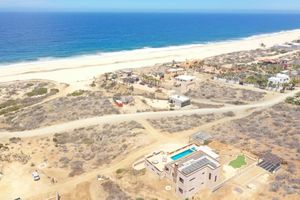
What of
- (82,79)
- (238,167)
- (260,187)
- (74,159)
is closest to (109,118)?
(74,159)

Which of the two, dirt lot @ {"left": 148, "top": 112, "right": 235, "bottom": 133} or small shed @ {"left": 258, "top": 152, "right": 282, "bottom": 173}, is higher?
dirt lot @ {"left": 148, "top": 112, "right": 235, "bottom": 133}

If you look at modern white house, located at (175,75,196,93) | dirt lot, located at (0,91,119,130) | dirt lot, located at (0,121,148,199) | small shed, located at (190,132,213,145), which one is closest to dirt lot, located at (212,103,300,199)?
small shed, located at (190,132,213,145)

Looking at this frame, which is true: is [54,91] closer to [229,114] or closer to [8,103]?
[8,103]

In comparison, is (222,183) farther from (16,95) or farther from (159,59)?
(159,59)

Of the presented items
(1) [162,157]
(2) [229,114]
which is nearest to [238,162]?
(1) [162,157]

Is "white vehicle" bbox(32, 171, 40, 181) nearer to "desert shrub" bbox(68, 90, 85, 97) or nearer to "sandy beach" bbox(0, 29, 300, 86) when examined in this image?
"desert shrub" bbox(68, 90, 85, 97)

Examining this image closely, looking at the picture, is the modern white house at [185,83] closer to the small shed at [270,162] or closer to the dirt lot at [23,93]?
the dirt lot at [23,93]

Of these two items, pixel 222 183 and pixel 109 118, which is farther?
pixel 109 118
